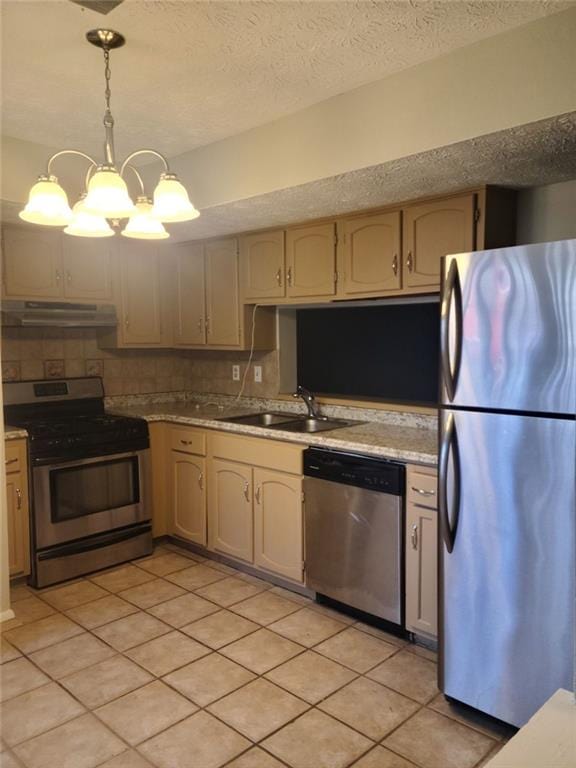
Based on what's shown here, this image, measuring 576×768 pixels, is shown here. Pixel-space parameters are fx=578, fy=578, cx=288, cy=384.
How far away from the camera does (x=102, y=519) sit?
11.9 feet

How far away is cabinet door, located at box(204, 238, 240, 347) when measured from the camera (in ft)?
13.0

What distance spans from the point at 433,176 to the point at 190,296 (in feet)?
7.36

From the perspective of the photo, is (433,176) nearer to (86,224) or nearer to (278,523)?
(86,224)

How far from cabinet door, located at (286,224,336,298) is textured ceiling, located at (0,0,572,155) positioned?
31.0 inches

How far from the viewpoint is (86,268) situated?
12.9ft

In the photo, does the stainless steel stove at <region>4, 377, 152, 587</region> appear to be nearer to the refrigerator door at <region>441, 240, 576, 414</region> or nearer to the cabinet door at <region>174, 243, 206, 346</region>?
the cabinet door at <region>174, 243, 206, 346</region>

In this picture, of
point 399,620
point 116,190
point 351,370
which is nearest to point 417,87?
point 116,190

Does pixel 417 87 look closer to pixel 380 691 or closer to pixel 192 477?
pixel 380 691

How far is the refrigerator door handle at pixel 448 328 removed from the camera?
6.90 feet

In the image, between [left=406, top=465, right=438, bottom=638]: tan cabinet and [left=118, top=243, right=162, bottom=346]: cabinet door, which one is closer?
[left=406, top=465, right=438, bottom=638]: tan cabinet

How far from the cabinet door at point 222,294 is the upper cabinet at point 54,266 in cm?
70

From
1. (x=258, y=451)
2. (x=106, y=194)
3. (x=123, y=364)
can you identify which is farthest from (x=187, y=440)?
(x=106, y=194)

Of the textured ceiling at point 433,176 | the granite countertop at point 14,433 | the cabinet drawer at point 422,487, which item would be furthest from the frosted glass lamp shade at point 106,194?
the granite countertop at point 14,433

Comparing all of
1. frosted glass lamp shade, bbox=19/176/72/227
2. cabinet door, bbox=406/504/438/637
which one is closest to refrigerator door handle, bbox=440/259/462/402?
cabinet door, bbox=406/504/438/637
